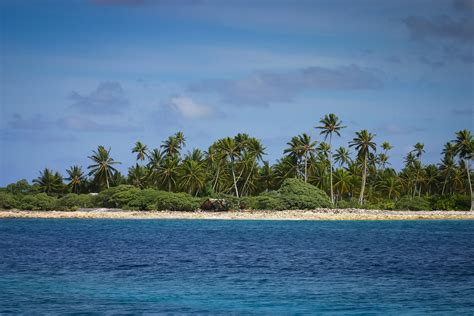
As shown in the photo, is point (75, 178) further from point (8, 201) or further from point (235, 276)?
point (235, 276)

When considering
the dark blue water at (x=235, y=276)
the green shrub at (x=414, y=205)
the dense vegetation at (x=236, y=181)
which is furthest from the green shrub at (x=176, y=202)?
the dark blue water at (x=235, y=276)

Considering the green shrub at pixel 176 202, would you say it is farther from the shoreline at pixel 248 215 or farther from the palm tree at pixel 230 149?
the palm tree at pixel 230 149

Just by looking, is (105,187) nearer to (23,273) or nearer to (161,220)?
(161,220)

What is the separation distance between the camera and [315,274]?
4038 cm

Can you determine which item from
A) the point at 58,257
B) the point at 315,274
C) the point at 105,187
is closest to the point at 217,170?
the point at 105,187

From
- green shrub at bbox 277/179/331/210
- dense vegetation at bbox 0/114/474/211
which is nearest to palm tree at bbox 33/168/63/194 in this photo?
dense vegetation at bbox 0/114/474/211

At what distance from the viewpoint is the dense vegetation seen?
414 ft

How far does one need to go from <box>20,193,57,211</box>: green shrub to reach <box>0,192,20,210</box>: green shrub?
1.15 m

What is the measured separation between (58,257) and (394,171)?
125943 mm

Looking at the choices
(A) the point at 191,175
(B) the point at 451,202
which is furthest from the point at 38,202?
(B) the point at 451,202

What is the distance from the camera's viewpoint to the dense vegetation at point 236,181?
126 m

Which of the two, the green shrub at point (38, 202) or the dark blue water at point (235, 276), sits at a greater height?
the green shrub at point (38, 202)

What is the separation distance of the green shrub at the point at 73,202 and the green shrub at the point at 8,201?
23.9 ft

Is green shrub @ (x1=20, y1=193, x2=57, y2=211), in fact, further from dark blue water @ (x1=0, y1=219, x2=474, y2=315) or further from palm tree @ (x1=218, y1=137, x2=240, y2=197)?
dark blue water @ (x1=0, y1=219, x2=474, y2=315)
